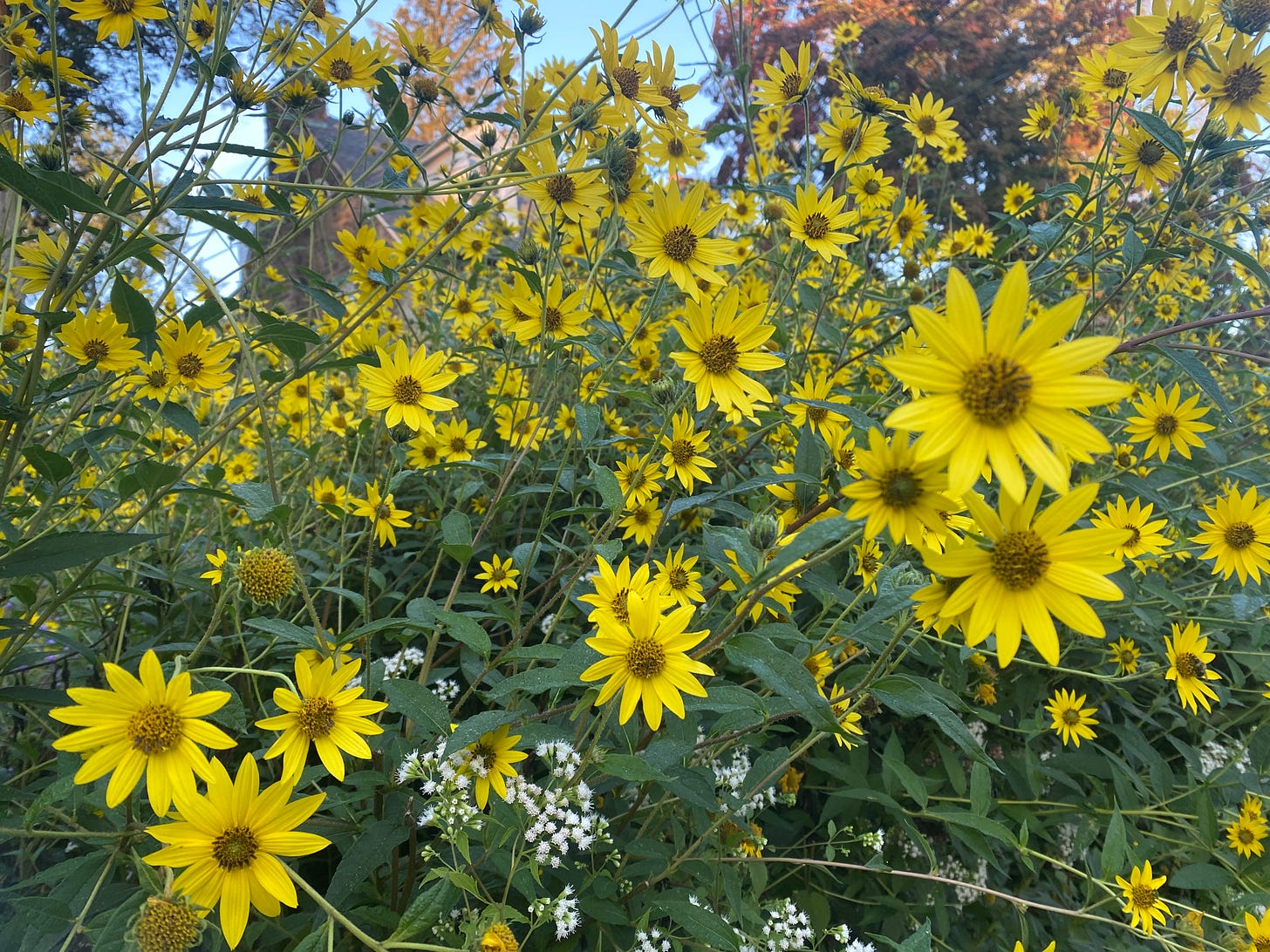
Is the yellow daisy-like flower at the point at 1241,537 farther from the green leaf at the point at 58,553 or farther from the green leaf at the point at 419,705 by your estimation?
the green leaf at the point at 58,553

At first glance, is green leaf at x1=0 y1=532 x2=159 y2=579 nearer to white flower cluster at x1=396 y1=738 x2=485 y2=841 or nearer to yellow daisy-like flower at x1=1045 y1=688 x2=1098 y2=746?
white flower cluster at x1=396 y1=738 x2=485 y2=841

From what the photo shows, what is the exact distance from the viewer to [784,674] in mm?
975

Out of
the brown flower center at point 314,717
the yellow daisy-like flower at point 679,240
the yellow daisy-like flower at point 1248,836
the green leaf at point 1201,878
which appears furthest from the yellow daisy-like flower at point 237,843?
the yellow daisy-like flower at point 1248,836

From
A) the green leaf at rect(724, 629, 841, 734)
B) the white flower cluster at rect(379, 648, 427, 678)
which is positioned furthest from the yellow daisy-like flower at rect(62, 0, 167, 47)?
the green leaf at rect(724, 629, 841, 734)

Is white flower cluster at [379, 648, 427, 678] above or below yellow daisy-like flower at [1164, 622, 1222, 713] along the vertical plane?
below

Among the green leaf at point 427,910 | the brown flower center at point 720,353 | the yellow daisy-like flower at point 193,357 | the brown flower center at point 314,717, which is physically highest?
the brown flower center at point 720,353

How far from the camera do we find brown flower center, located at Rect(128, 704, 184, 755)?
3.01ft

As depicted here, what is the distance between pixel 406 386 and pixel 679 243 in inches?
28.8

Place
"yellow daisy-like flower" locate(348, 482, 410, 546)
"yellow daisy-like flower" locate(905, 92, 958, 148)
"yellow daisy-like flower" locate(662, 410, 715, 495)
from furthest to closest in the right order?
"yellow daisy-like flower" locate(905, 92, 958, 148), "yellow daisy-like flower" locate(348, 482, 410, 546), "yellow daisy-like flower" locate(662, 410, 715, 495)

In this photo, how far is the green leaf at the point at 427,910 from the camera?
93 centimetres

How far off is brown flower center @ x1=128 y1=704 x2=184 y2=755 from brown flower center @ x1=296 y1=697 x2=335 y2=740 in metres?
0.17

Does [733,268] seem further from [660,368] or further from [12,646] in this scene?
[12,646]

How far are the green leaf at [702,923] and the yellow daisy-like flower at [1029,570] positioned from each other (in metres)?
0.70

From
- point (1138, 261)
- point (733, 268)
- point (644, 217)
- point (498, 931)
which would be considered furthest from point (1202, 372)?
point (733, 268)
